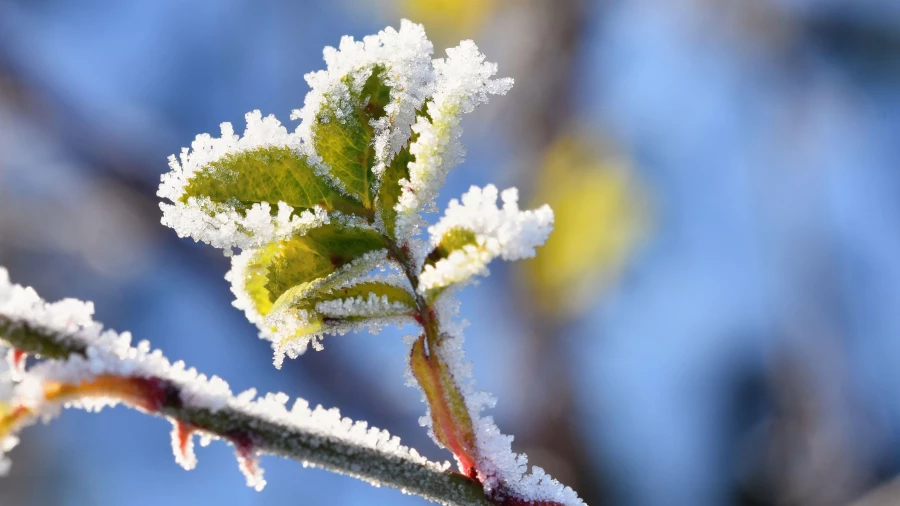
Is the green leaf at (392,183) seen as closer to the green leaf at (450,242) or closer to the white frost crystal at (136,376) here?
the green leaf at (450,242)

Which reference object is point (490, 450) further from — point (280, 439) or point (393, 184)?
point (393, 184)

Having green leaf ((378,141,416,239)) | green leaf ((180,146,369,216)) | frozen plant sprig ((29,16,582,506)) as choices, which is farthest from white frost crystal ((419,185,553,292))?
green leaf ((180,146,369,216))

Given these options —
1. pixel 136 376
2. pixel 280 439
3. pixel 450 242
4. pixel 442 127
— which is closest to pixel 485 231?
pixel 450 242

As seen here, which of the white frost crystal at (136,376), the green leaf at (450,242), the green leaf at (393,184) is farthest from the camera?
the green leaf at (393,184)

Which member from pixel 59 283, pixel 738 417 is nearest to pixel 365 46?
pixel 738 417

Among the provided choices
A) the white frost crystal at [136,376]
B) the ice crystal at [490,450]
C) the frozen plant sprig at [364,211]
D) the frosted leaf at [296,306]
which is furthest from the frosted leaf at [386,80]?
the white frost crystal at [136,376]

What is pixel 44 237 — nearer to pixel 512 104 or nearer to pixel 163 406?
pixel 512 104
